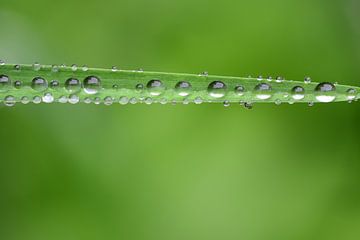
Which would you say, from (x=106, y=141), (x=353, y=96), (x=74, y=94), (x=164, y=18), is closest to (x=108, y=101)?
(x=74, y=94)

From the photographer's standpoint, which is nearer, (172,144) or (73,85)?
(73,85)

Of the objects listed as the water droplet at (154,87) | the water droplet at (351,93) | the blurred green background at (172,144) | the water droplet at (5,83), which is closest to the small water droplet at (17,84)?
the water droplet at (5,83)

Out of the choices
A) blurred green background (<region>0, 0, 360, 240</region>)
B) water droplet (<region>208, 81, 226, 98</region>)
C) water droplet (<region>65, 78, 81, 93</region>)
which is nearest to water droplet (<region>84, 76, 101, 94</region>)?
water droplet (<region>65, 78, 81, 93</region>)

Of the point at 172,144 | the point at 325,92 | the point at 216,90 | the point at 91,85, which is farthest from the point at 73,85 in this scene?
the point at 172,144

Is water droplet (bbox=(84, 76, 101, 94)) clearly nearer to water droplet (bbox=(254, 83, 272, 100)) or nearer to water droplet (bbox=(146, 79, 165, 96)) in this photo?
water droplet (bbox=(146, 79, 165, 96))

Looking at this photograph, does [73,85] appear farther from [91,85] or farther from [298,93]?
[298,93]

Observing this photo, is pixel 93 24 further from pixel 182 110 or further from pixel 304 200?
pixel 304 200

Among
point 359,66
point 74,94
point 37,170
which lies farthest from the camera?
point 359,66
